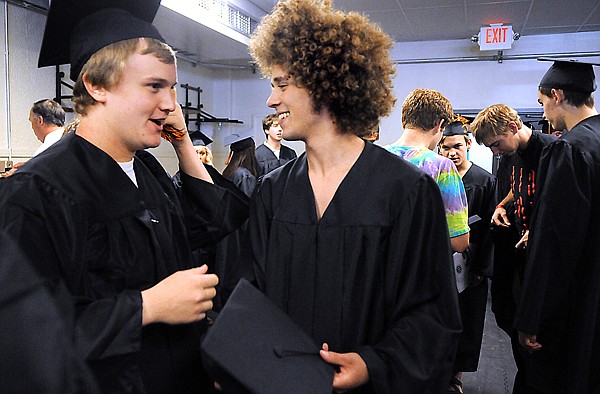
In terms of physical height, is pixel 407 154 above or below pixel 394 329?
above

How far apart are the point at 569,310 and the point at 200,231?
1.68 m

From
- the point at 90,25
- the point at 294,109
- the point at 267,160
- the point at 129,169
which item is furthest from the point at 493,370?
the point at 90,25

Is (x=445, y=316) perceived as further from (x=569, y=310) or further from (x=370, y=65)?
(x=569, y=310)

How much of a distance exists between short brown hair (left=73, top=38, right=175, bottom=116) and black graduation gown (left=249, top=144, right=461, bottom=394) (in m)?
0.59

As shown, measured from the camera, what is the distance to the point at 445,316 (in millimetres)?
1303

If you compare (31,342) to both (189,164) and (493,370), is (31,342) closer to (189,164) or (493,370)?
(189,164)

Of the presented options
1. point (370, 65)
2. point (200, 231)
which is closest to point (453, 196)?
point (370, 65)

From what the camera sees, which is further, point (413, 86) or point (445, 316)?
point (413, 86)

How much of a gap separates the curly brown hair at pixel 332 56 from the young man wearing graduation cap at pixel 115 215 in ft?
1.10

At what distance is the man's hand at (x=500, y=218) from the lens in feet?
10.7

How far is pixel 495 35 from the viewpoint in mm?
6219

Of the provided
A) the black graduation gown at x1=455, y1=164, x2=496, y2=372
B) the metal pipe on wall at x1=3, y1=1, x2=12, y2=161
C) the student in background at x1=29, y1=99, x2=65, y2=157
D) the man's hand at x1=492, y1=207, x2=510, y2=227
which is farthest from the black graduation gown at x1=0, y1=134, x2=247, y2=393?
the metal pipe on wall at x1=3, y1=1, x2=12, y2=161

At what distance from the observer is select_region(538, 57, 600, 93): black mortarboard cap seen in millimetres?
2404

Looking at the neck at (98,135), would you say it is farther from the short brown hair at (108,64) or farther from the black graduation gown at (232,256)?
the black graduation gown at (232,256)
